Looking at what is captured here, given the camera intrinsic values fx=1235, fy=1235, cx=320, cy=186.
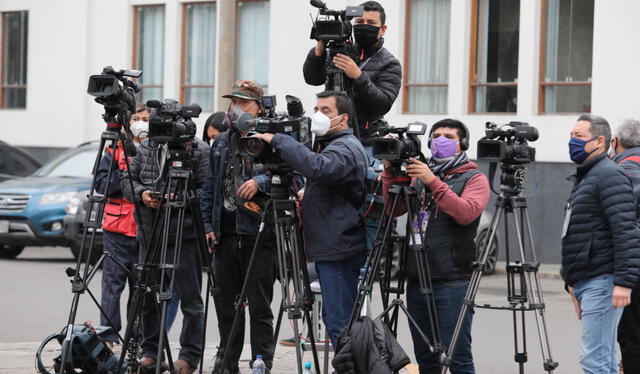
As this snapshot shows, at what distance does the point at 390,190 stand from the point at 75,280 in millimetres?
2289

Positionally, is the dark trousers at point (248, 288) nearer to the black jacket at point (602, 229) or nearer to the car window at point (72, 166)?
the black jacket at point (602, 229)

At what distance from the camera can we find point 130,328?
27.4ft

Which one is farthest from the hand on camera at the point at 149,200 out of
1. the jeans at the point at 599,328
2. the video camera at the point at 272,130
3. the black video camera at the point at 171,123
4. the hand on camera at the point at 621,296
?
the hand on camera at the point at 621,296

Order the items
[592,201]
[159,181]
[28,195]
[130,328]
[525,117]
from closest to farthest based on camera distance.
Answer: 1. [592,201]
2. [130,328]
3. [159,181]
4. [28,195]
5. [525,117]

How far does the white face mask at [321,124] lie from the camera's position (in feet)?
26.6

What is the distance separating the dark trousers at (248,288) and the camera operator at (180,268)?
1.11 feet

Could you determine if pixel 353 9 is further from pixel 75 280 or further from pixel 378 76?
pixel 75 280

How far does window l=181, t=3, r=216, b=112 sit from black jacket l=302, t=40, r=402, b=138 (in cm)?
1583

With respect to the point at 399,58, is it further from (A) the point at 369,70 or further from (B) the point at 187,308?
(B) the point at 187,308

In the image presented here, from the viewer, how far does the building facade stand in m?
19.5

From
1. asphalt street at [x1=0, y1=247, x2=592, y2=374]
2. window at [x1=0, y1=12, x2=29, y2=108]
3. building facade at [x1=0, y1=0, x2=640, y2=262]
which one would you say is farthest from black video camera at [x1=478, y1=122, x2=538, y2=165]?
window at [x1=0, y1=12, x2=29, y2=108]

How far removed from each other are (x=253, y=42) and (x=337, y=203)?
54.0 ft

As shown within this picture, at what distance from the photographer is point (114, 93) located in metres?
8.41

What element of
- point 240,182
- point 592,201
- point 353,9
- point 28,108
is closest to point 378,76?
point 353,9
